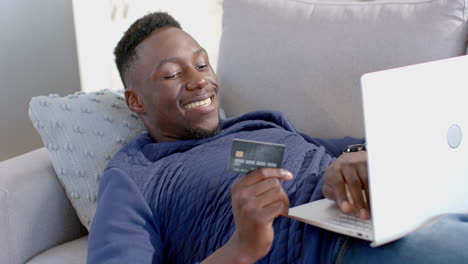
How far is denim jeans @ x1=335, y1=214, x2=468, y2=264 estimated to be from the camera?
85 centimetres

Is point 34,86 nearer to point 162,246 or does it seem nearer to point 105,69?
point 105,69

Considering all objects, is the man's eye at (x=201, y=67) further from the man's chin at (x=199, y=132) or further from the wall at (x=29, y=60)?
the wall at (x=29, y=60)

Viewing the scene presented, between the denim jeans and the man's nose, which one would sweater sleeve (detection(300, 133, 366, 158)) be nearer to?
the man's nose

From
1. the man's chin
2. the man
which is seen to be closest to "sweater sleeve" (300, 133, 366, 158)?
the man

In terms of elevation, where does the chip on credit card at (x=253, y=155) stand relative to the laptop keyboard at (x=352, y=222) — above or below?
above

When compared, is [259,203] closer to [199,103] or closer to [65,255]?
[199,103]

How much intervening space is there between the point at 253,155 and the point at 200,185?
400mm

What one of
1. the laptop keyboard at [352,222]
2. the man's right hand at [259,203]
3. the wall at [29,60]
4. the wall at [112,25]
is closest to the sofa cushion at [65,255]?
the man's right hand at [259,203]

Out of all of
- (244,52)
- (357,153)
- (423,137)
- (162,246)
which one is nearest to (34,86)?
(244,52)

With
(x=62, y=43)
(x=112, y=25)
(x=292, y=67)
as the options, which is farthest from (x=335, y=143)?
(x=62, y=43)

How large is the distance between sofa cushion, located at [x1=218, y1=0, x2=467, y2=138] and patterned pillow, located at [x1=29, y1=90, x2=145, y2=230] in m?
0.35

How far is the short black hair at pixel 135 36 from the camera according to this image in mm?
1464

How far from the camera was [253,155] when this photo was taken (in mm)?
844

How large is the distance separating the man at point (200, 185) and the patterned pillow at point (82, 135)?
0.08 metres
